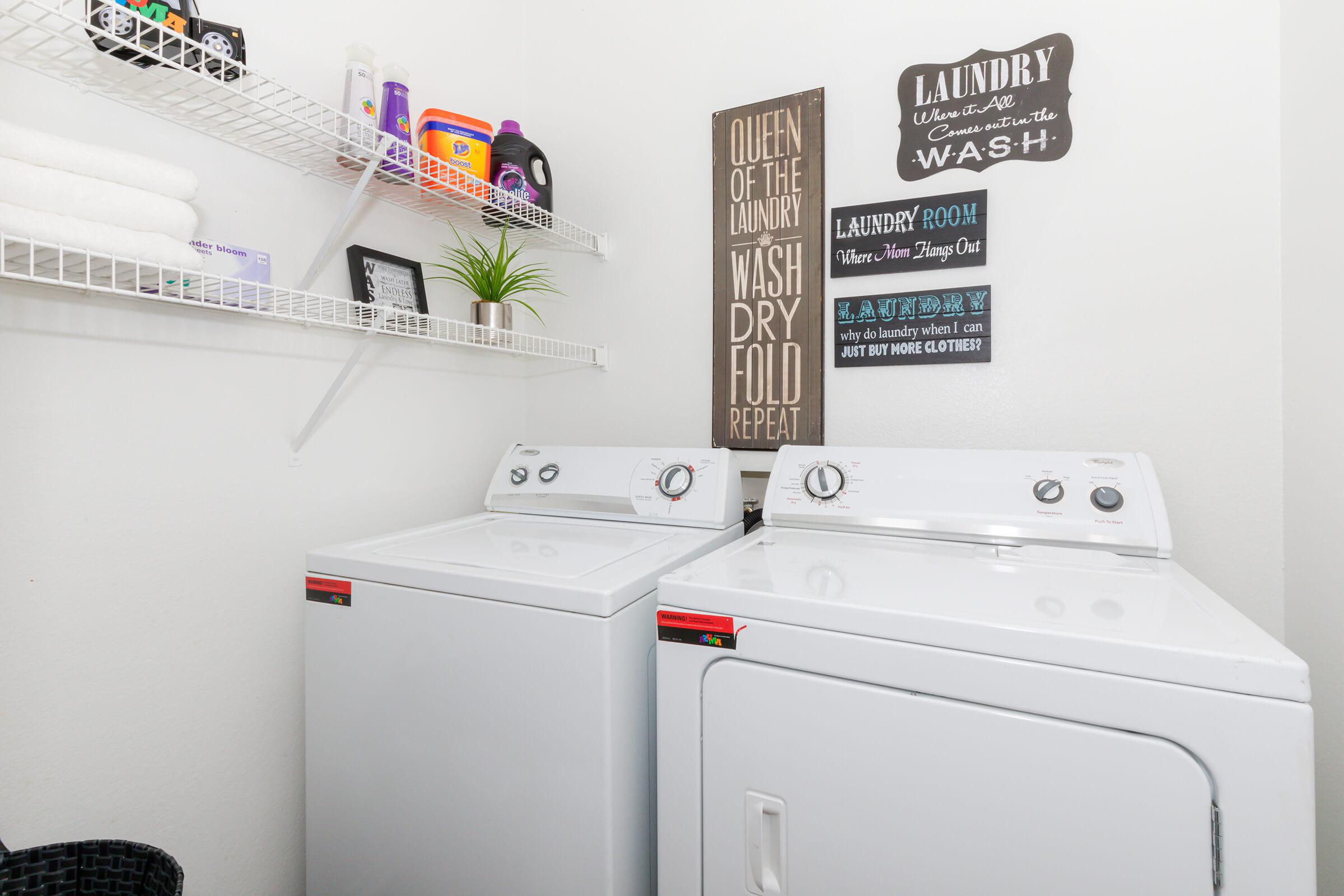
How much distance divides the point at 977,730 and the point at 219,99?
1.60m

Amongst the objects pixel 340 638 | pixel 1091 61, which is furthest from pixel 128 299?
pixel 1091 61

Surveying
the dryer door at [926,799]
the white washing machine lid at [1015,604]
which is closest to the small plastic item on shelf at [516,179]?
the white washing machine lid at [1015,604]

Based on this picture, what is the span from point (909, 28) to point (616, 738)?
5.91 ft

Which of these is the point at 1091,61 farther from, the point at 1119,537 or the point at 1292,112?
the point at 1119,537

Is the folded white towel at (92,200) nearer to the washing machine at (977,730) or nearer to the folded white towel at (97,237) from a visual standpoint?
the folded white towel at (97,237)

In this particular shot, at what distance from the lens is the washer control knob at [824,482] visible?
1395 millimetres

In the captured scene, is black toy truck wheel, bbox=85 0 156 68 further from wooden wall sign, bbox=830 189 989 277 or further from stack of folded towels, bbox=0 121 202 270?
wooden wall sign, bbox=830 189 989 277

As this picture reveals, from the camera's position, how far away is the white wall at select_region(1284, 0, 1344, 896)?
3.50 ft

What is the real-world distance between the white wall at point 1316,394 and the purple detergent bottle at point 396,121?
5.72ft

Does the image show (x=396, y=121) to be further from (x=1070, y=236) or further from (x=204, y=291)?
(x=1070, y=236)

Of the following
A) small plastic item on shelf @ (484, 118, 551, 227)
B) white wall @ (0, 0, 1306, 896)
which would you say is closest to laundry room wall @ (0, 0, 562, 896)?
white wall @ (0, 0, 1306, 896)

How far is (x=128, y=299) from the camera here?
1.11 metres

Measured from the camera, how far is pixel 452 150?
1.50 m

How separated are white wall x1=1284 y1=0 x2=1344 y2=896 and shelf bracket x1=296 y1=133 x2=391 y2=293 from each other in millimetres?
1731
